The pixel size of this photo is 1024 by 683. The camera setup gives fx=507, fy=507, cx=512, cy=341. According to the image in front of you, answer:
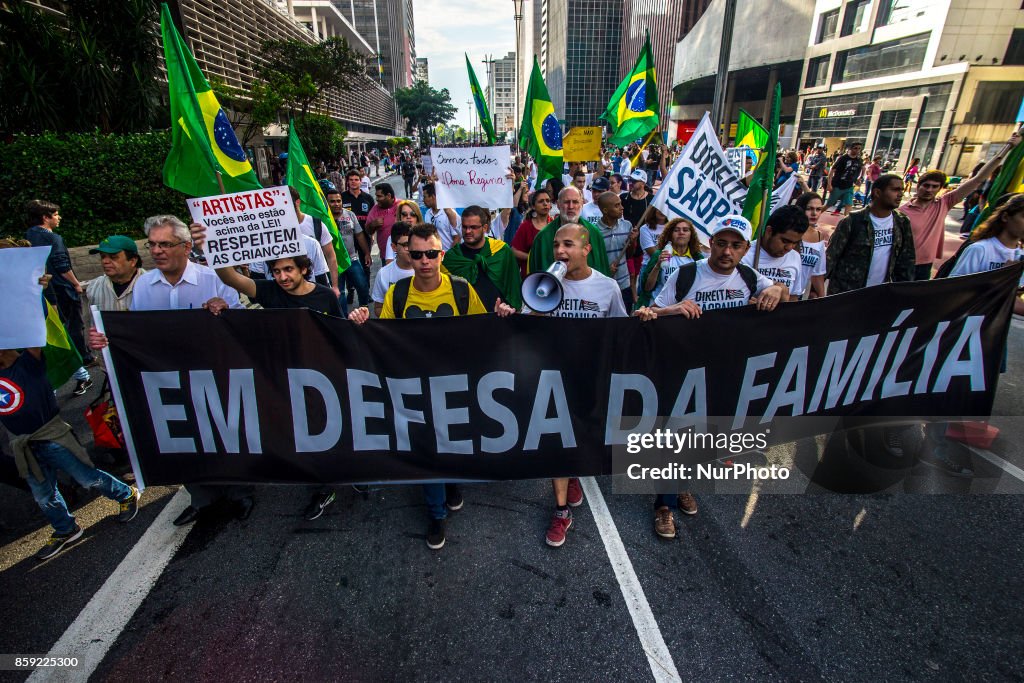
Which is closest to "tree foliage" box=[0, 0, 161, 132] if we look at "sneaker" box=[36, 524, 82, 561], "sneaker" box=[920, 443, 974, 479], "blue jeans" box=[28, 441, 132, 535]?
"blue jeans" box=[28, 441, 132, 535]

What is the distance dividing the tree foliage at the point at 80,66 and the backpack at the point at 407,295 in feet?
37.9

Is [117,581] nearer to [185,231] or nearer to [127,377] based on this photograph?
[127,377]

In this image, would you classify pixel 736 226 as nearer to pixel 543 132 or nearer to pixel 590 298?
pixel 590 298

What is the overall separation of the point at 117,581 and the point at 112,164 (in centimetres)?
1072

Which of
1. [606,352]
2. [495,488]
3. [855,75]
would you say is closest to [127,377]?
[495,488]

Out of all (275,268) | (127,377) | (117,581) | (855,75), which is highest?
(855,75)

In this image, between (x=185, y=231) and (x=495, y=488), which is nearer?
(x=185, y=231)

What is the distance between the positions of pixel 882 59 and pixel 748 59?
15.0 m

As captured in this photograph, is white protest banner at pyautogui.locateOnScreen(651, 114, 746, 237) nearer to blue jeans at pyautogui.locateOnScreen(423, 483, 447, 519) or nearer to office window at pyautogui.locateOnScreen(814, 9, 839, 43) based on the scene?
blue jeans at pyautogui.locateOnScreen(423, 483, 447, 519)

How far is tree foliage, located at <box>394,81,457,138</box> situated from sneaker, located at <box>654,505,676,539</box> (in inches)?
3711

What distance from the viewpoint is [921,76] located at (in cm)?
3158

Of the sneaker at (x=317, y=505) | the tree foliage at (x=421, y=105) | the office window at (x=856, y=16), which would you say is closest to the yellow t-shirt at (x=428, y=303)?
the sneaker at (x=317, y=505)

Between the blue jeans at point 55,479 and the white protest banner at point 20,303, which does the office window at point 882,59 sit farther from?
the blue jeans at point 55,479

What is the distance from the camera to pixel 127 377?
3.05 m
